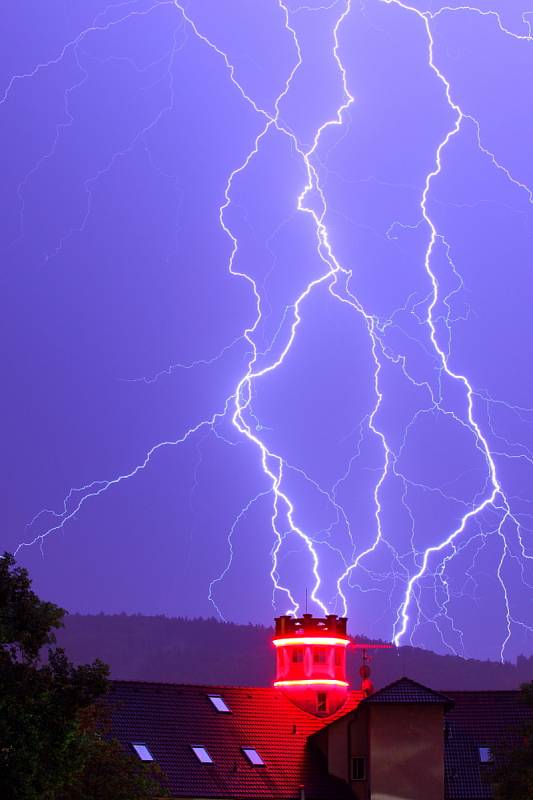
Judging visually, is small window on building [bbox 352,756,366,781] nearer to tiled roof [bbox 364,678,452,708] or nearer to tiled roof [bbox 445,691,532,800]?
tiled roof [bbox 364,678,452,708]

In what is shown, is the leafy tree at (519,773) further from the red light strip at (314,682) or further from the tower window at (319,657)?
the tower window at (319,657)

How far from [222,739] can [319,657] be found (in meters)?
9.80

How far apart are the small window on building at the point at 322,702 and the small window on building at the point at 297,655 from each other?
1978mm

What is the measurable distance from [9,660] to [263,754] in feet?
75.0

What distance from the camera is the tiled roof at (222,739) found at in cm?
4328

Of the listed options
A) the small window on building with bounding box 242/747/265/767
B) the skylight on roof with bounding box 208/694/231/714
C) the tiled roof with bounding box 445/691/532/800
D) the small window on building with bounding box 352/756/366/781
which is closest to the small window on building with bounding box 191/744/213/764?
the small window on building with bounding box 242/747/265/767

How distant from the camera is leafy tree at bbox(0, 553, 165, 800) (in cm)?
2275

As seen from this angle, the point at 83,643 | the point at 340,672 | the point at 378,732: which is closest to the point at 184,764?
→ the point at 378,732

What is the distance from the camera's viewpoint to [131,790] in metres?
30.5

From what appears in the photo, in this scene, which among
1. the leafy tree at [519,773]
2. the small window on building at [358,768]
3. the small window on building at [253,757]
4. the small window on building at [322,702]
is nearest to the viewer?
the leafy tree at [519,773]

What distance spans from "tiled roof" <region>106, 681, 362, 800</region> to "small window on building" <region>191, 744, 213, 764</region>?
0.38 feet

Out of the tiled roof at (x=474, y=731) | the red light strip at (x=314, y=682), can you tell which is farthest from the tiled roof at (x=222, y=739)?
the red light strip at (x=314, y=682)

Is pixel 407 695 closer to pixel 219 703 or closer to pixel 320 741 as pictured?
pixel 320 741

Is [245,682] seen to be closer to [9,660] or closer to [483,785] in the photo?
[483,785]
